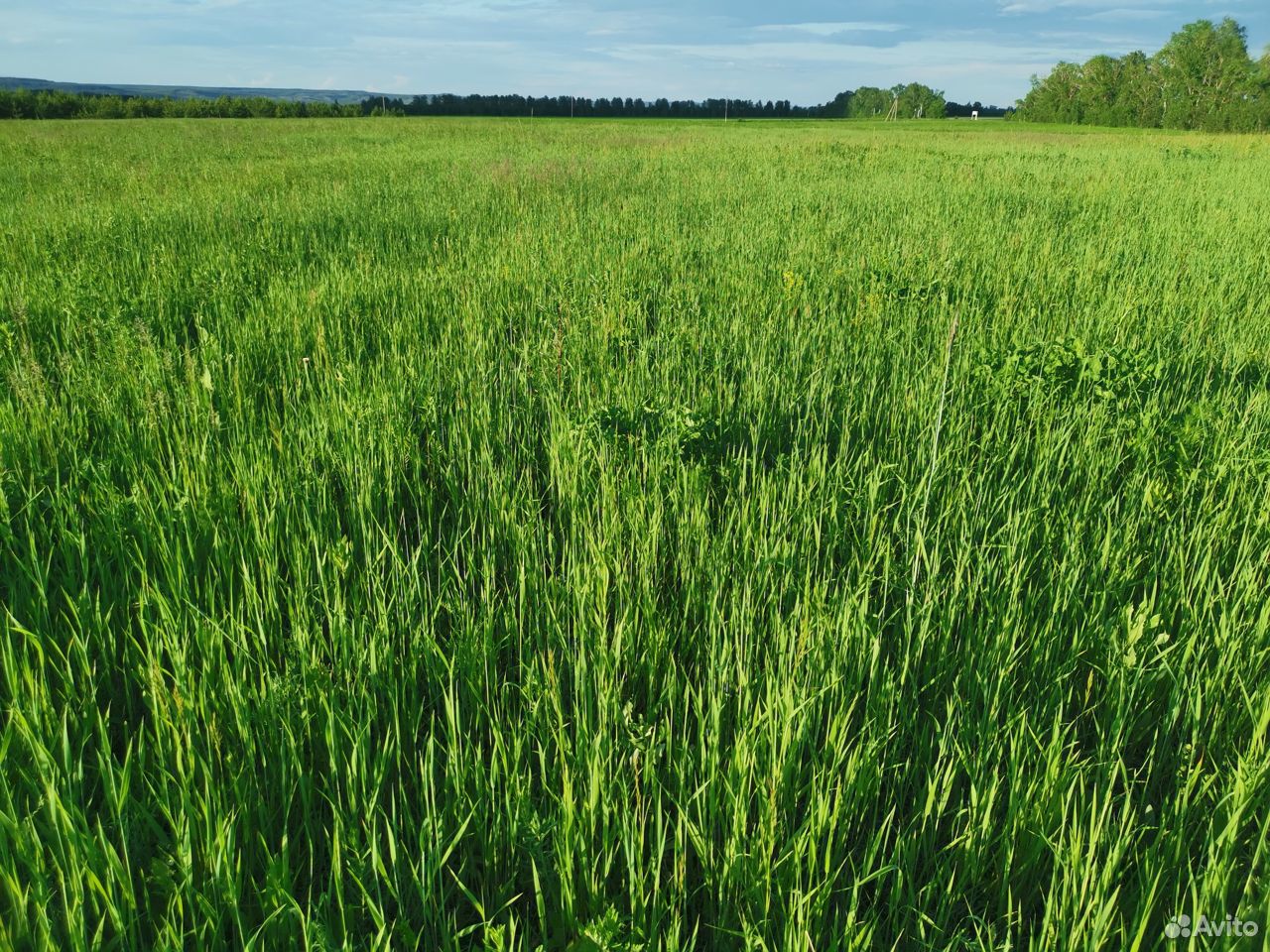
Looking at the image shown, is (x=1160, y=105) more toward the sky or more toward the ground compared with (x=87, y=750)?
more toward the sky

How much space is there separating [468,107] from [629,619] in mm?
84345

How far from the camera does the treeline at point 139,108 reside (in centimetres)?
4181

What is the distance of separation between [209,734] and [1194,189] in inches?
523

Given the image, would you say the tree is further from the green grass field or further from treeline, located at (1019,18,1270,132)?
the green grass field

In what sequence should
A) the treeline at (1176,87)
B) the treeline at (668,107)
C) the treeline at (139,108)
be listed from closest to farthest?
the treeline at (139,108)
the treeline at (1176,87)
the treeline at (668,107)

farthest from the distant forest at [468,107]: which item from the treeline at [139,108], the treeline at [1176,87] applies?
the treeline at [1176,87]

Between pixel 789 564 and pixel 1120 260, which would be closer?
pixel 789 564

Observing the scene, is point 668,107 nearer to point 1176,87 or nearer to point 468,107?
point 468,107

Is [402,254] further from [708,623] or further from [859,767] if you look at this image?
[859,767]

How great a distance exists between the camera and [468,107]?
74.9 metres

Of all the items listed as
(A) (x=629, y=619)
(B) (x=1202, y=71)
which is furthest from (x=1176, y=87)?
(A) (x=629, y=619)

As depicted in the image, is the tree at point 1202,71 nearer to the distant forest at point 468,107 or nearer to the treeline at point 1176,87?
the treeline at point 1176,87

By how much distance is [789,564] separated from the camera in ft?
6.52

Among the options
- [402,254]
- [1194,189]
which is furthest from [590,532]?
[1194,189]
